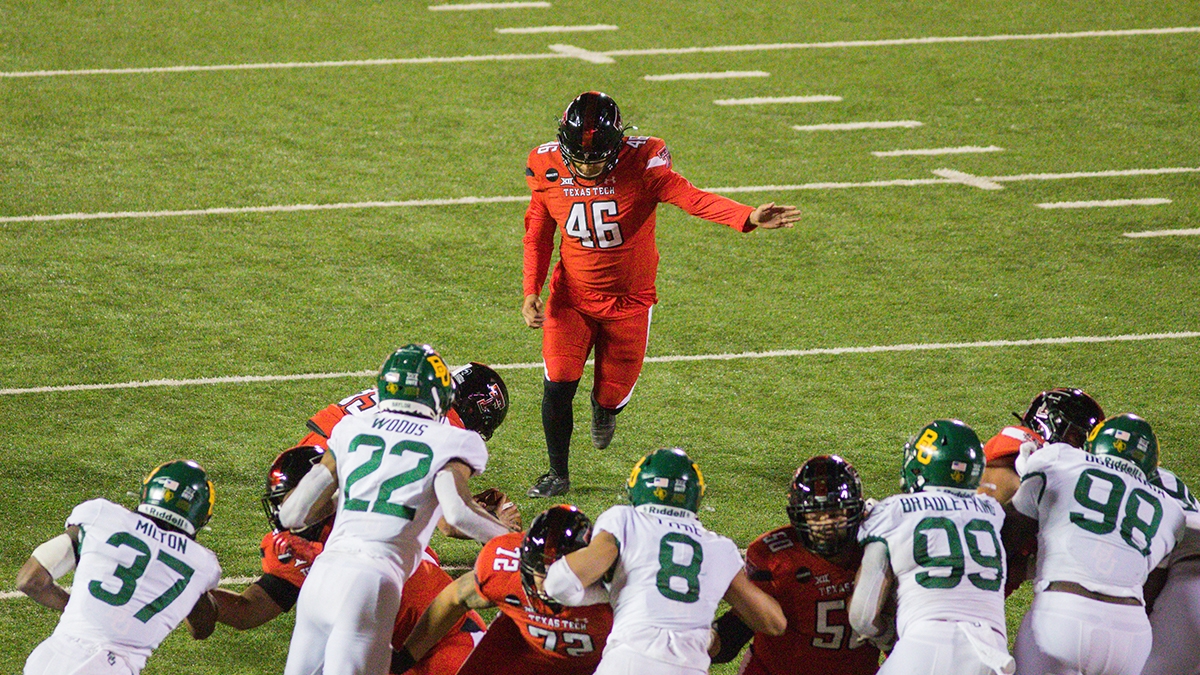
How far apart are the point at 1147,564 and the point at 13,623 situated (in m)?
3.85

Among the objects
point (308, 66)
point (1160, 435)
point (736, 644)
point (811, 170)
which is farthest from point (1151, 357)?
point (308, 66)

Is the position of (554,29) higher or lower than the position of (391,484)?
higher

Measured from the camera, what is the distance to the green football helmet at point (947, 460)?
443 centimetres

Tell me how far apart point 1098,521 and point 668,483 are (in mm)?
1323

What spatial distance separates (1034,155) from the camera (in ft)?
36.1

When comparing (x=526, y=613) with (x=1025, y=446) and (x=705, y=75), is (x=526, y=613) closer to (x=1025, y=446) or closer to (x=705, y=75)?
(x=1025, y=446)

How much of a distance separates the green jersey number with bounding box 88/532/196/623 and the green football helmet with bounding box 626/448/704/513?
4.34ft

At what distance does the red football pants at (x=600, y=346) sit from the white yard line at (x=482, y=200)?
12.0 feet

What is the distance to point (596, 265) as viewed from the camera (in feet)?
21.8

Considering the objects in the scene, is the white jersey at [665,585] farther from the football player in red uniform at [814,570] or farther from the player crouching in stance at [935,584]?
the player crouching in stance at [935,584]

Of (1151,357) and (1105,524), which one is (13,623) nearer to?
(1105,524)

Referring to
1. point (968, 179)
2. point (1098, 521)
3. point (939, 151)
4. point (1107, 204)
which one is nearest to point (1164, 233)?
point (1107, 204)

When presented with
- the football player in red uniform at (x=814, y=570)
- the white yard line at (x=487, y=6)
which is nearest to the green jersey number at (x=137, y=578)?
the football player in red uniform at (x=814, y=570)

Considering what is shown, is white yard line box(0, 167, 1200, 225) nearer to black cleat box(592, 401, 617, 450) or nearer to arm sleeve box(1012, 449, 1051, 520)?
black cleat box(592, 401, 617, 450)
